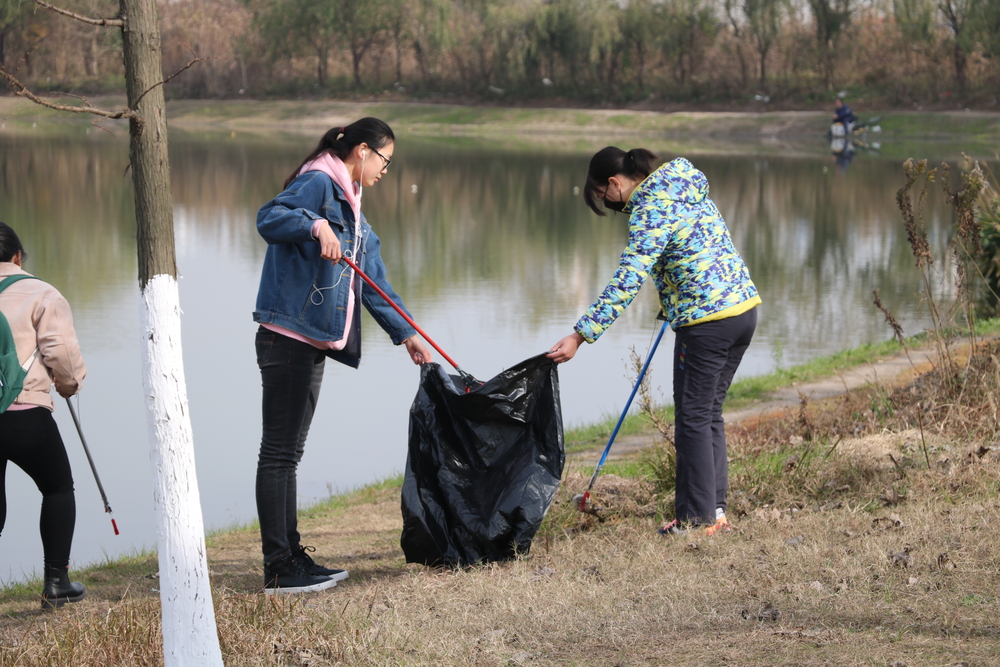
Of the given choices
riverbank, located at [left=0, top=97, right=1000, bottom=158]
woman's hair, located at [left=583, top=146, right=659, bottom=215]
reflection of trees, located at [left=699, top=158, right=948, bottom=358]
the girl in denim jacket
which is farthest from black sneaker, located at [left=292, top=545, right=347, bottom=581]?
riverbank, located at [left=0, top=97, right=1000, bottom=158]

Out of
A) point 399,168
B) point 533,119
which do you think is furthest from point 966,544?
point 533,119

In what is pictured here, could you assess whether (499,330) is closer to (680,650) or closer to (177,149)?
(680,650)

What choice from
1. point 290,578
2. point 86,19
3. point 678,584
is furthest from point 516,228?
point 86,19

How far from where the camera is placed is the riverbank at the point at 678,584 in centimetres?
328

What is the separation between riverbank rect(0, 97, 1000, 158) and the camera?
40125mm

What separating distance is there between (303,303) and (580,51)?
51194mm

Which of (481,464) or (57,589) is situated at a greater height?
(481,464)

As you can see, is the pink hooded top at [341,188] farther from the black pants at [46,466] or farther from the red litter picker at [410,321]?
the black pants at [46,466]

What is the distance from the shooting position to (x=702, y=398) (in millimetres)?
4422

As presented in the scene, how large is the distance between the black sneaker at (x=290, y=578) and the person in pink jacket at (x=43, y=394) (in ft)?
2.63

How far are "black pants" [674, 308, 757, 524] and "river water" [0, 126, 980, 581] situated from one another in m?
2.28

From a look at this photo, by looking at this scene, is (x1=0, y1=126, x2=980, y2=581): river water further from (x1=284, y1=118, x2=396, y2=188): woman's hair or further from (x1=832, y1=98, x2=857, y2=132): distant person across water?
(x1=832, y1=98, x2=857, y2=132): distant person across water

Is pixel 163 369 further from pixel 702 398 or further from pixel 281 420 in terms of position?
pixel 702 398

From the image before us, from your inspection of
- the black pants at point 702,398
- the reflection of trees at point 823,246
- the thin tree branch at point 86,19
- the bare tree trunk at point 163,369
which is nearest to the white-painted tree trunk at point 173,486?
the bare tree trunk at point 163,369
